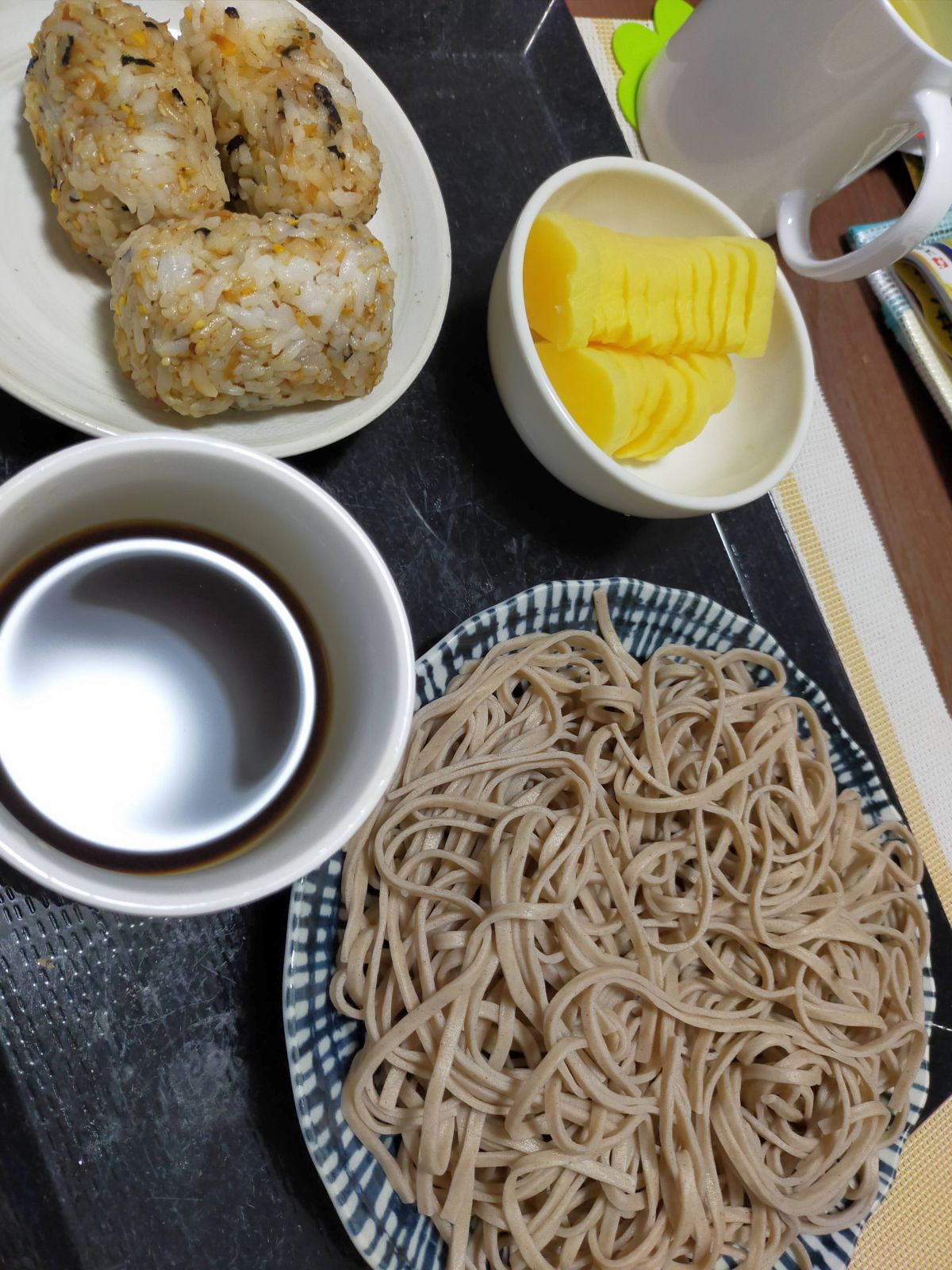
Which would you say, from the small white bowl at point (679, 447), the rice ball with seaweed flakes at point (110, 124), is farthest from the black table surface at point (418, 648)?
the rice ball with seaweed flakes at point (110, 124)

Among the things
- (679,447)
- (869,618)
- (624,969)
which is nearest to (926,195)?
(679,447)

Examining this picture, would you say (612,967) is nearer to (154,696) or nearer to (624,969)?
(624,969)

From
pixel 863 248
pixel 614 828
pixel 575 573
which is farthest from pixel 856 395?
pixel 614 828

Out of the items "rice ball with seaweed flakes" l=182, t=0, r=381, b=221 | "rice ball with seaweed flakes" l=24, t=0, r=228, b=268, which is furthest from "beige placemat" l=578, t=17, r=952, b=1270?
"rice ball with seaweed flakes" l=24, t=0, r=228, b=268

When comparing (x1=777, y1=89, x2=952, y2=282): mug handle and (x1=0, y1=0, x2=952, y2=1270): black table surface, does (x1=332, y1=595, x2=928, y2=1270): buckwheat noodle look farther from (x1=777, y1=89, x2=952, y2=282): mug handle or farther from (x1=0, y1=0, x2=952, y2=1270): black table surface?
(x1=777, y1=89, x2=952, y2=282): mug handle

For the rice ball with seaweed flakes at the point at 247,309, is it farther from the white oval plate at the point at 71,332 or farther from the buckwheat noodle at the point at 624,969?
the buckwheat noodle at the point at 624,969

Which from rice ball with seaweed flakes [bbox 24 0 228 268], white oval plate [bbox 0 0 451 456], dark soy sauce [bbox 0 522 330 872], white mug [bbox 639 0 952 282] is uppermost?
white mug [bbox 639 0 952 282]

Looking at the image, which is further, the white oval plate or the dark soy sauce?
the white oval plate
